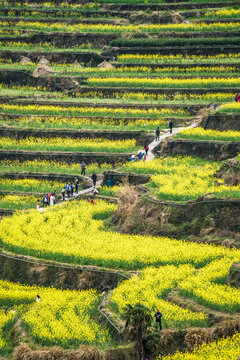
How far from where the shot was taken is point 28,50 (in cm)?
6794

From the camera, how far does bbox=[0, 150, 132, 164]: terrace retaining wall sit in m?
46.9

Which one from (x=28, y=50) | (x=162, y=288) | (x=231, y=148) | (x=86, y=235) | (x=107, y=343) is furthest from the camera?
(x=28, y=50)

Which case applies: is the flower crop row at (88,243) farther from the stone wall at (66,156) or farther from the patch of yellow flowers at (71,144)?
the patch of yellow flowers at (71,144)

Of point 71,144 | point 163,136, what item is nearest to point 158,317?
point 163,136

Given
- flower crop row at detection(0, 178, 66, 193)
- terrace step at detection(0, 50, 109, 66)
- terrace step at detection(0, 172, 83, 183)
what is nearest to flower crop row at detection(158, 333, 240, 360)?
flower crop row at detection(0, 178, 66, 193)

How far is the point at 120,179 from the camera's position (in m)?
42.7

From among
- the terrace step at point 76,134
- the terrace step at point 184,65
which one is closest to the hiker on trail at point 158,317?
the terrace step at point 76,134

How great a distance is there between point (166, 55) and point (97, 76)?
6366 mm

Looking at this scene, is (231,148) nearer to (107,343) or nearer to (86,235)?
(86,235)

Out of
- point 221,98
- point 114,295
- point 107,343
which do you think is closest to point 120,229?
point 114,295

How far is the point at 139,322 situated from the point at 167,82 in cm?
3433

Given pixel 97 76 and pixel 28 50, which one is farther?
pixel 28 50

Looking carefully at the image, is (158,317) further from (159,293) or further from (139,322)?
(159,293)

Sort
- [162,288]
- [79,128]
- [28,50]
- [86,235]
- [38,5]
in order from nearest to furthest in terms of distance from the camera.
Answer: [162,288] < [86,235] < [79,128] < [28,50] < [38,5]
